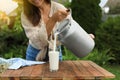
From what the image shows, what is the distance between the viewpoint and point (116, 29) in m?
7.81

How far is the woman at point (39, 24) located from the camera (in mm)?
3275

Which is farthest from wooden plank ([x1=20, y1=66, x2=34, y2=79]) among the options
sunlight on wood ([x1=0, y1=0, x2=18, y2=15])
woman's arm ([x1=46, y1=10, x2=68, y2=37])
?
sunlight on wood ([x1=0, y1=0, x2=18, y2=15])

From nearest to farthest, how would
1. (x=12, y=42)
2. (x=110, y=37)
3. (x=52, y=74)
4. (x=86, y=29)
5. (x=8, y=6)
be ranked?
(x=52, y=74) < (x=12, y=42) < (x=110, y=37) < (x=86, y=29) < (x=8, y=6)

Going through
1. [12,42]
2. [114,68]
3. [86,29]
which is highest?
[86,29]

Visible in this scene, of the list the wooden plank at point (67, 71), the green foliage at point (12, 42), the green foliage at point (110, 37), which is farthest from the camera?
the green foliage at point (110, 37)

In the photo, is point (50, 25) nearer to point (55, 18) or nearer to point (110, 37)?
point (55, 18)

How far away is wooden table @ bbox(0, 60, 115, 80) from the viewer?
2.74m

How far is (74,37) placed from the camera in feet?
Answer: 9.69

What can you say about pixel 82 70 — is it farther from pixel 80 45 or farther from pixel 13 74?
pixel 13 74

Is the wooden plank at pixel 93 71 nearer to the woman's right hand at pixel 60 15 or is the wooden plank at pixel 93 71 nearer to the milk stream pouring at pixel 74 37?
the milk stream pouring at pixel 74 37

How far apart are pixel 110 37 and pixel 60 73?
507cm

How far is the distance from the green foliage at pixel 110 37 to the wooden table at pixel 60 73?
460 cm

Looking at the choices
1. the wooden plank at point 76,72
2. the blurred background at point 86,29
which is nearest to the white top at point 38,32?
the wooden plank at point 76,72

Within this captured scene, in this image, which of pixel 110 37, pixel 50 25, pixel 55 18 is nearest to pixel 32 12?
pixel 50 25
